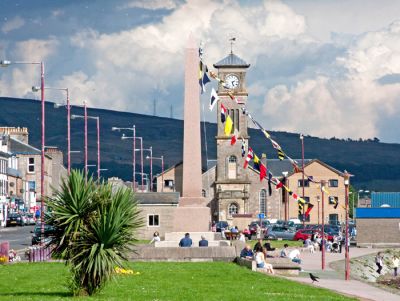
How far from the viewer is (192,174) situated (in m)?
63.7

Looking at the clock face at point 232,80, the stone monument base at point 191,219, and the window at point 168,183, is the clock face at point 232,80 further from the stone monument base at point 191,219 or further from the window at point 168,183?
the stone monument base at point 191,219

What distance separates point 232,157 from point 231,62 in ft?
43.6

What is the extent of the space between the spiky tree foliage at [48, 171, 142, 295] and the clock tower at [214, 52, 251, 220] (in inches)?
5258

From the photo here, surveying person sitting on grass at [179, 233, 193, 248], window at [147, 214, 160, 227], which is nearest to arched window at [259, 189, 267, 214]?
window at [147, 214, 160, 227]

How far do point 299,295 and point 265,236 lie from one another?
67886 mm

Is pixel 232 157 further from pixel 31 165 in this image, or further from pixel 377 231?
pixel 377 231

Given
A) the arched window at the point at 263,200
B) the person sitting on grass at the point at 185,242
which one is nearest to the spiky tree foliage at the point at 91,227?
the person sitting on grass at the point at 185,242

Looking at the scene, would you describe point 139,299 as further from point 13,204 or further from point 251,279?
point 13,204

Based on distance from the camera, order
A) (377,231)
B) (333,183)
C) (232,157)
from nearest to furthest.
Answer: (377,231), (232,157), (333,183)

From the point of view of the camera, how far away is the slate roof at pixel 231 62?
A: 16975 centimetres

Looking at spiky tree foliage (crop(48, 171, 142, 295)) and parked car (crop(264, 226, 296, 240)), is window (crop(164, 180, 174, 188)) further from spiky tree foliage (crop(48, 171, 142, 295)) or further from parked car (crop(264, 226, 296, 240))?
spiky tree foliage (crop(48, 171, 142, 295))

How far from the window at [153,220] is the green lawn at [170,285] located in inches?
1644

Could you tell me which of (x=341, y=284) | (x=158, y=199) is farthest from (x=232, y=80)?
(x=341, y=284)

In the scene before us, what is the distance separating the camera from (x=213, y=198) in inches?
6969
